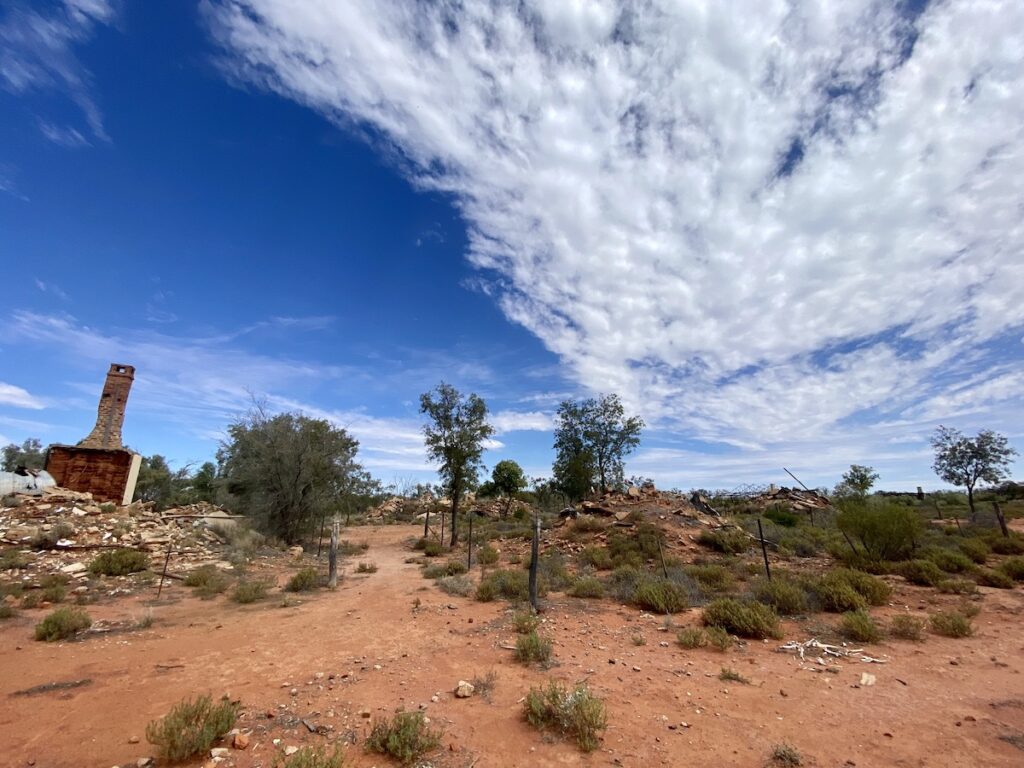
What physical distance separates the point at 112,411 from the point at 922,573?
31887mm

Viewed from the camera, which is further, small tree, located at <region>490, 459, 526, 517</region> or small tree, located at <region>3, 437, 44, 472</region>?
small tree, located at <region>490, 459, 526, 517</region>

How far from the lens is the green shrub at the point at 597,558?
16234mm

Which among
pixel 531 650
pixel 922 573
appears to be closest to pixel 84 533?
pixel 531 650

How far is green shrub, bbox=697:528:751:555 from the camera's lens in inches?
719

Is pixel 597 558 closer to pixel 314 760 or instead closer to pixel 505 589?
pixel 505 589

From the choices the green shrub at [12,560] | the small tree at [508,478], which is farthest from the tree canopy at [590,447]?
the green shrub at [12,560]

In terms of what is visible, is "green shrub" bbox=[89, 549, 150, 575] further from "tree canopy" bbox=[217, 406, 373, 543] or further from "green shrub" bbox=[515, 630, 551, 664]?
"green shrub" bbox=[515, 630, 551, 664]

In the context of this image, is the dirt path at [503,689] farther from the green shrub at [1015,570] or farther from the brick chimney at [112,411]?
the brick chimney at [112,411]

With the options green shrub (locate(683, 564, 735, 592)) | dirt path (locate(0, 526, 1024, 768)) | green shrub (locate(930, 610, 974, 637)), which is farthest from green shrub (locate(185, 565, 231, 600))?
green shrub (locate(930, 610, 974, 637))

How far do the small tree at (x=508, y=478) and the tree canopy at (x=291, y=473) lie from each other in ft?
73.8

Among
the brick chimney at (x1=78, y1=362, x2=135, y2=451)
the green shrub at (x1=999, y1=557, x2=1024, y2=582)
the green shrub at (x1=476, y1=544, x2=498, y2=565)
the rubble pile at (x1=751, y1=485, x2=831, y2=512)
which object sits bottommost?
the green shrub at (x1=476, y1=544, x2=498, y2=565)

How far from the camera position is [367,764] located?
4.48 m

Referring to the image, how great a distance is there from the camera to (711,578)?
41.8 ft

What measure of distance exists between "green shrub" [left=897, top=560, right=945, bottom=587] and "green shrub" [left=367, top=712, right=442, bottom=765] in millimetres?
13497
